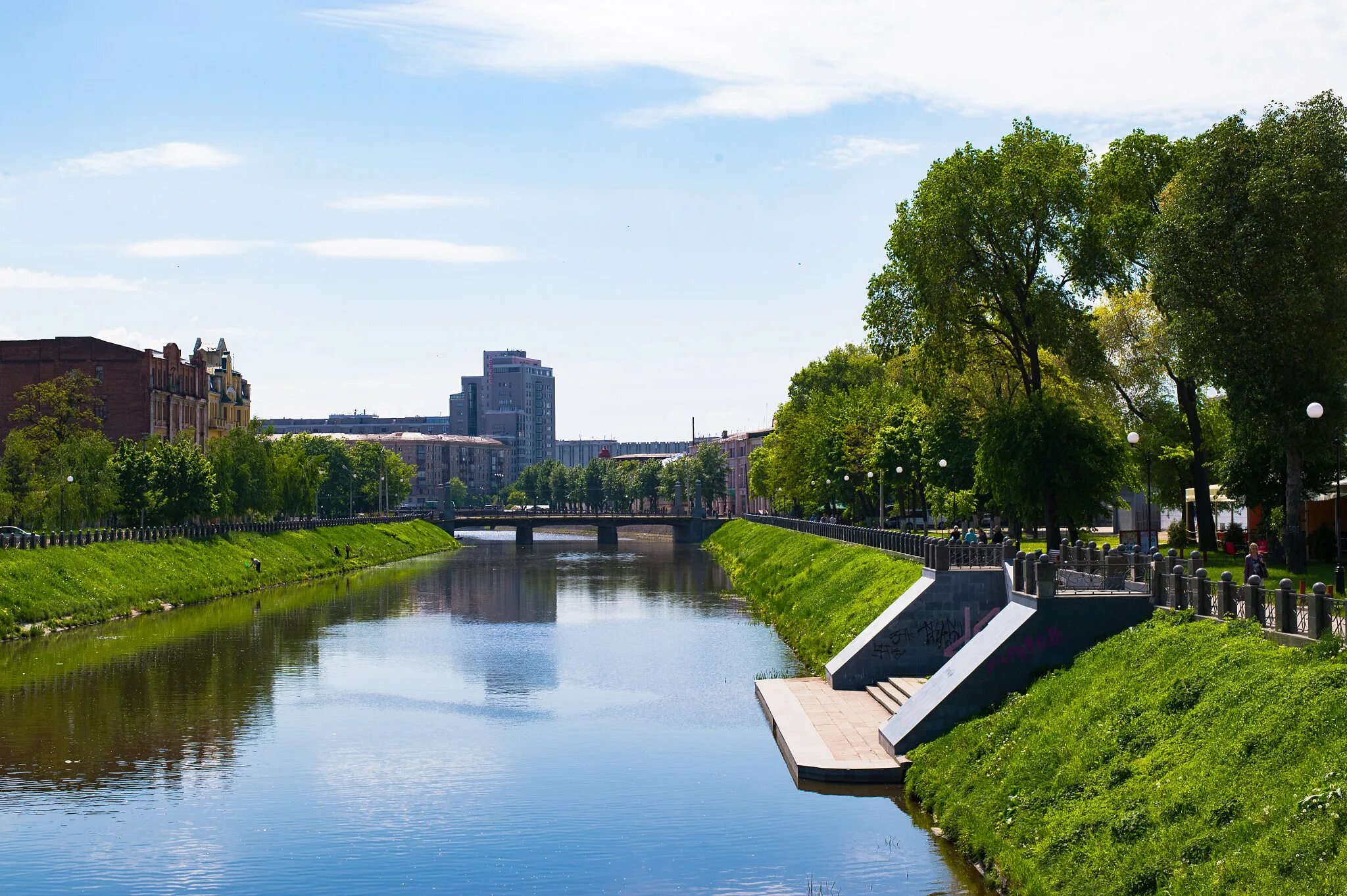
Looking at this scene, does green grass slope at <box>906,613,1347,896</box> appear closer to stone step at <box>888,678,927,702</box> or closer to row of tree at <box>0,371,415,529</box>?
stone step at <box>888,678,927,702</box>

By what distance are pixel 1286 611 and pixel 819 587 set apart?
3628cm

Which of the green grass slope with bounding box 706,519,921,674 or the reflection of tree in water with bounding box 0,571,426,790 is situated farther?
the green grass slope with bounding box 706,519,921,674

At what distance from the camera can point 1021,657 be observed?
27250mm

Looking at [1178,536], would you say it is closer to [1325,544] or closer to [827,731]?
[1325,544]

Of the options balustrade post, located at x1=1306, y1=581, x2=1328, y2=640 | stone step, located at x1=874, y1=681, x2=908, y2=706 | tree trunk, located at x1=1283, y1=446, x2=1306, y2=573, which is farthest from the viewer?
tree trunk, located at x1=1283, y1=446, x2=1306, y2=573

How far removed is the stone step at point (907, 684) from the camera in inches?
1254

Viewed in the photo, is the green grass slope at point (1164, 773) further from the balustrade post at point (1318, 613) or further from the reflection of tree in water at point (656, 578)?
the reflection of tree in water at point (656, 578)

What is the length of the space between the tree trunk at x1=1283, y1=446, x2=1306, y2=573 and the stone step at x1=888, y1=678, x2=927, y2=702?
12.5 meters

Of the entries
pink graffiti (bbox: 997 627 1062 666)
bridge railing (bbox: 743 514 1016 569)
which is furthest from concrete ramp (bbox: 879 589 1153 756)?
bridge railing (bbox: 743 514 1016 569)

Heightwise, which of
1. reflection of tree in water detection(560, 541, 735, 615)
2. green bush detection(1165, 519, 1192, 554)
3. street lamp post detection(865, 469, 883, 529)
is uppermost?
street lamp post detection(865, 469, 883, 529)

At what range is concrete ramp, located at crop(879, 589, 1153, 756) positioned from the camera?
2667cm

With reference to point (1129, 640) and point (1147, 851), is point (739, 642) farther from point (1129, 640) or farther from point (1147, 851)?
point (1147, 851)

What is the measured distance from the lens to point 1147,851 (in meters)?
16.9

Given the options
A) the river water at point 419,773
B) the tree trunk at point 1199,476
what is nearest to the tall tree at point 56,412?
the river water at point 419,773
